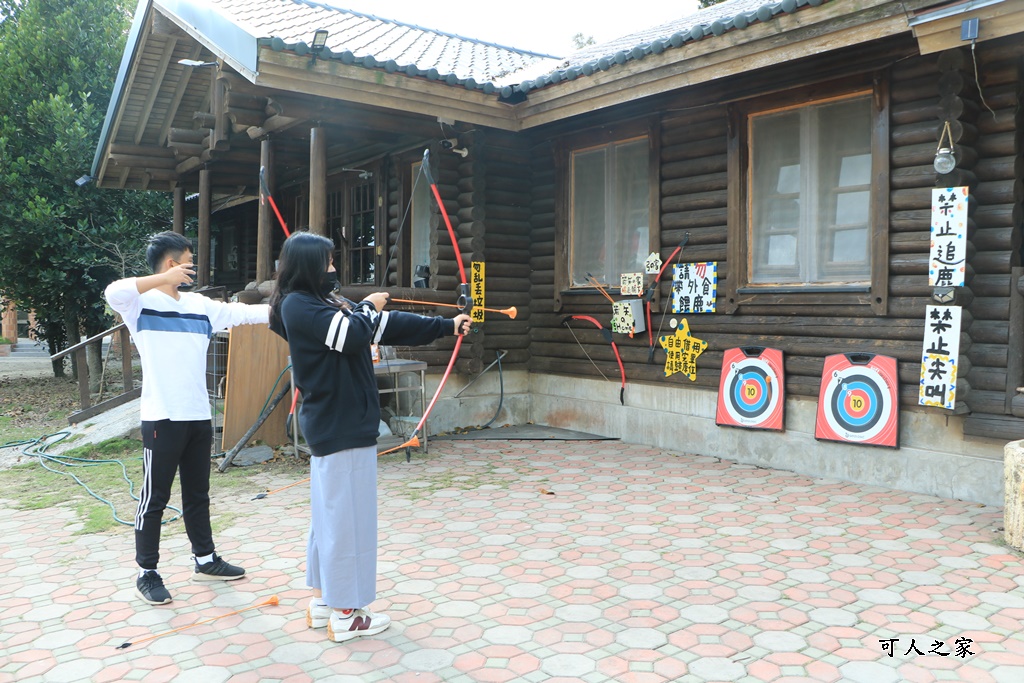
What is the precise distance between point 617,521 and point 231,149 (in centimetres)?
775

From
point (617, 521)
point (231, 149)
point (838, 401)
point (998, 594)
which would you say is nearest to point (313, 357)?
point (617, 521)

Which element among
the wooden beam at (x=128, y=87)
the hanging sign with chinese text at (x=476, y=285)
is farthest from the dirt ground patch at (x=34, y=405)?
the hanging sign with chinese text at (x=476, y=285)

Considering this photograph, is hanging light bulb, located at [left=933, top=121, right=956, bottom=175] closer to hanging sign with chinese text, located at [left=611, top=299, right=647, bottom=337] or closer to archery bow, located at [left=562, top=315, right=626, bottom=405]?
hanging sign with chinese text, located at [left=611, top=299, right=647, bottom=337]

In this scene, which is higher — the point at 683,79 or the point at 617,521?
the point at 683,79

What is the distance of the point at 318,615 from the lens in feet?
11.3

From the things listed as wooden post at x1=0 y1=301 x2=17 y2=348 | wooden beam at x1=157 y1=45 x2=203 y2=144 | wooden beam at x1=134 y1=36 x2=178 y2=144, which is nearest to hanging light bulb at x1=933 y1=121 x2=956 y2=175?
wooden beam at x1=157 y1=45 x2=203 y2=144

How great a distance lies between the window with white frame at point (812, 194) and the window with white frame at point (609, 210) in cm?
127

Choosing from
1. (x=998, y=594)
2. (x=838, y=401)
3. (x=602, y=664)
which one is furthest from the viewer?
(x=838, y=401)

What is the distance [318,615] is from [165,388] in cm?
134

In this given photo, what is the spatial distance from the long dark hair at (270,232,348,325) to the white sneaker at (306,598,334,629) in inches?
53.6

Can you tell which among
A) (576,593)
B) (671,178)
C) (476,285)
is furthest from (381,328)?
(476,285)

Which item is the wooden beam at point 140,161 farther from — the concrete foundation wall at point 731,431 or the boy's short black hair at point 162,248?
the boy's short black hair at point 162,248

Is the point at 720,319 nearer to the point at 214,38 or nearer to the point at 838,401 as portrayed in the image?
the point at 838,401

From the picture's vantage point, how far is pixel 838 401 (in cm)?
615
